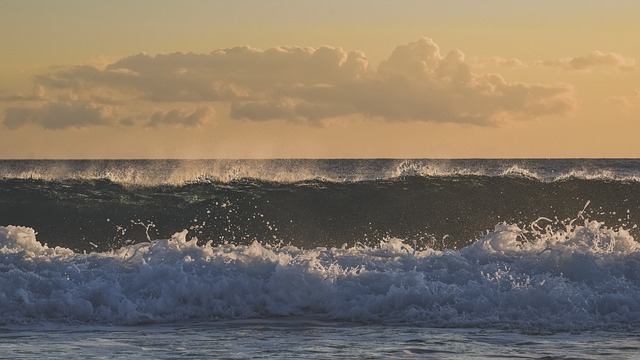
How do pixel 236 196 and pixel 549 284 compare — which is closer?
pixel 549 284

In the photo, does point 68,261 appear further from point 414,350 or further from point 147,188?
point 147,188

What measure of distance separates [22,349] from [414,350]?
4694mm

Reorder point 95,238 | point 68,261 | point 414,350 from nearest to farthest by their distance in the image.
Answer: point 414,350, point 68,261, point 95,238

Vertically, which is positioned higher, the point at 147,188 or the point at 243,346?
the point at 147,188

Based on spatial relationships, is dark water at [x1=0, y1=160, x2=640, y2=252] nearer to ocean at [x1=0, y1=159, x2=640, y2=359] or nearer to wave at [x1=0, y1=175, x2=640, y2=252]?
wave at [x1=0, y1=175, x2=640, y2=252]

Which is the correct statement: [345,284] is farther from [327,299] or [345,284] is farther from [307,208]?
[307,208]

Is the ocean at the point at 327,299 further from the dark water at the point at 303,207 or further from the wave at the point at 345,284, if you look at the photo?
the dark water at the point at 303,207

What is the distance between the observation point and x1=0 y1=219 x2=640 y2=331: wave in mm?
14820

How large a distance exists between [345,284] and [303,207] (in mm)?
12964

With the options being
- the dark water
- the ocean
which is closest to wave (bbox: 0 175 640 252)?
the dark water

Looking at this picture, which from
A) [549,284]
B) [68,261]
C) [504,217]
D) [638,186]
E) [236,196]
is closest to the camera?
[549,284]

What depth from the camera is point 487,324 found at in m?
14.2

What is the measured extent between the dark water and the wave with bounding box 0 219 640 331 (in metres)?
7.63

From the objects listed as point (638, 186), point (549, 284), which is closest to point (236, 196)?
point (638, 186)
